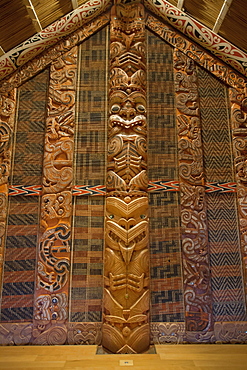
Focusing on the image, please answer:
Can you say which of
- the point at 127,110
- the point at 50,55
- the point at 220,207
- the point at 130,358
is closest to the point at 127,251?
the point at 130,358

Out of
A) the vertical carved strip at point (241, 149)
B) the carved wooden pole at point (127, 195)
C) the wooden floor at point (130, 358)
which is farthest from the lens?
the vertical carved strip at point (241, 149)

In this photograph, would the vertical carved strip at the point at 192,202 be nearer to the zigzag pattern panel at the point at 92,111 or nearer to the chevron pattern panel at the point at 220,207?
the chevron pattern panel at the point at 220,207

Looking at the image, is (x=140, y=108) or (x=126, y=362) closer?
(x=126, y=362)

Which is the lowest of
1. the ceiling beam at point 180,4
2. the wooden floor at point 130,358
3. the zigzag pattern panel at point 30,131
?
the wooden floor at point 130,358

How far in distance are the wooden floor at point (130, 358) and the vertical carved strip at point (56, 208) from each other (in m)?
0.32

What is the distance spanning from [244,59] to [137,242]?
2.66 m

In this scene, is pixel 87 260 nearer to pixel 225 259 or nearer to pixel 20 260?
pixel 20 260

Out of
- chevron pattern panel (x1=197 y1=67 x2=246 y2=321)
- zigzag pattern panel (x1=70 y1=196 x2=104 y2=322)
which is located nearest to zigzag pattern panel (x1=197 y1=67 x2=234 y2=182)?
chevron pattern panel (x1=197 y1=67 x2=246 y2=321)

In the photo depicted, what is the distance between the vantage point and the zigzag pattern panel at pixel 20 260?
11.7 ft

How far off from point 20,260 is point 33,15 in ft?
9.36

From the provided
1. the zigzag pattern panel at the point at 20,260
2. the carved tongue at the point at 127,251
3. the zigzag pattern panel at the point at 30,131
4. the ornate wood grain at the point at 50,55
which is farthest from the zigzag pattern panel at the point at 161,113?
the zigzag pattern panel at the point at 20,260

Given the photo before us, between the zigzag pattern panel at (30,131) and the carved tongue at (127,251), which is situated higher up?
the zigzag pattern panel at (30,131)

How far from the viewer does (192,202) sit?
3879 millimetres

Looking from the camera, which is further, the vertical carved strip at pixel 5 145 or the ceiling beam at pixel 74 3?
the ceiling beam at pixel 74 3
